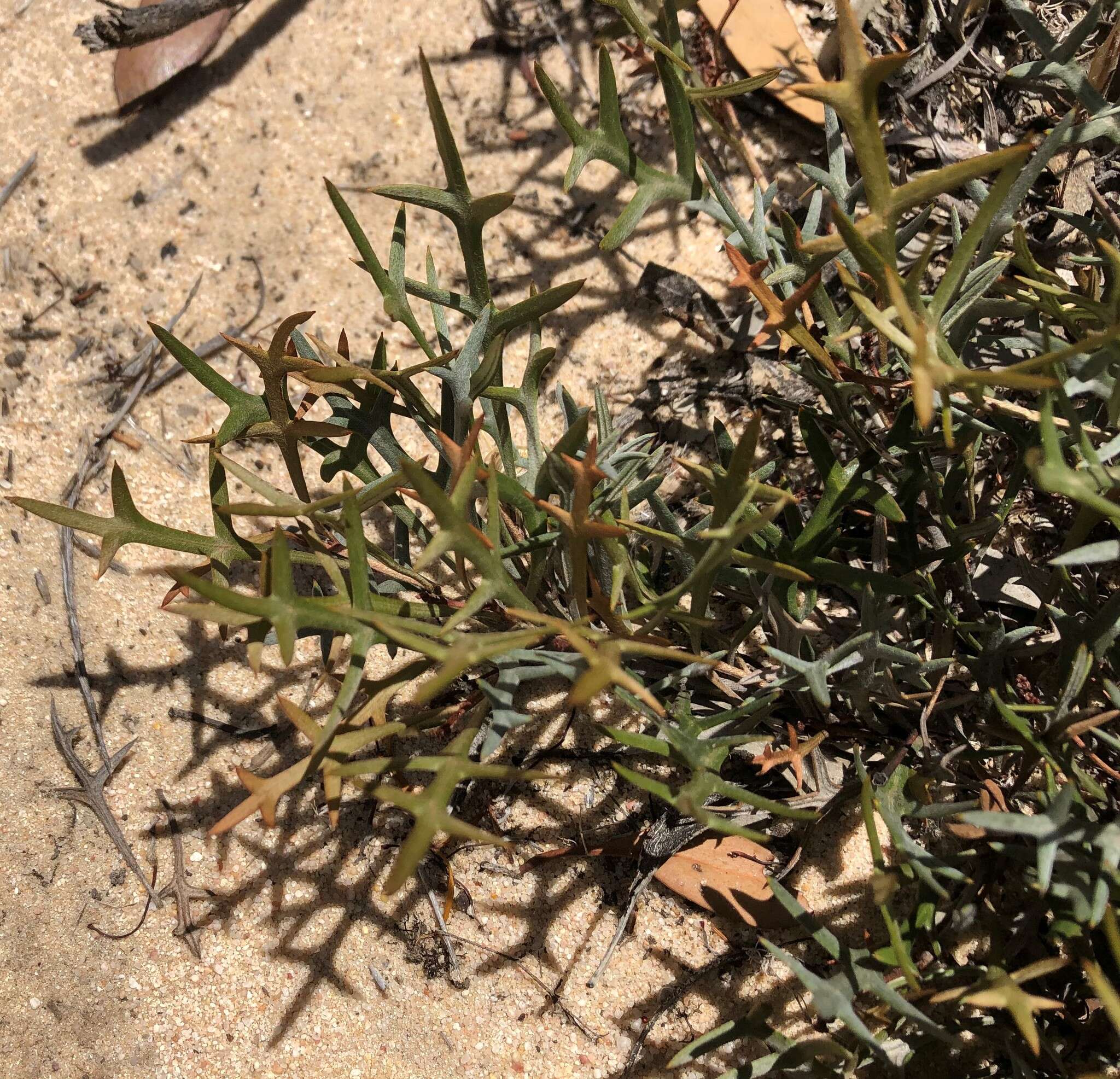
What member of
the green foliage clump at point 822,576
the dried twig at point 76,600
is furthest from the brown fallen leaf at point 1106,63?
the dried twig at point 76,600

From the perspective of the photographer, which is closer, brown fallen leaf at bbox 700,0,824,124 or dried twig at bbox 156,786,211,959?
dried twig at bbox 156,786,211,959

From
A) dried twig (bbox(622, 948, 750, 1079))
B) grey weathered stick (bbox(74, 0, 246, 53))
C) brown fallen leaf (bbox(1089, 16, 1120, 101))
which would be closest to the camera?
dried twig (bbox(622, 948, 750, 1079))

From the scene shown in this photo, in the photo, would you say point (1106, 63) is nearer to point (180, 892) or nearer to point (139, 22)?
point (139, 22)

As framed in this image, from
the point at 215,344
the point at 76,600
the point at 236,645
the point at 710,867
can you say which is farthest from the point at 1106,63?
the point at 76,600

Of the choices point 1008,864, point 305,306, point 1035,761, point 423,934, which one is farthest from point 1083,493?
point 305,306

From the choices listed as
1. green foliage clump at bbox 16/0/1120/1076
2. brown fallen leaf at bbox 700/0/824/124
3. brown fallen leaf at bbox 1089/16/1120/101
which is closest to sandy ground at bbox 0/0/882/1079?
green foliage clump at bbox 16/0/1120/1076

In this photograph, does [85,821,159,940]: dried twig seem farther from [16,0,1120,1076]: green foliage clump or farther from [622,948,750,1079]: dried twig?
[622,948,750,1079]: dried twig
